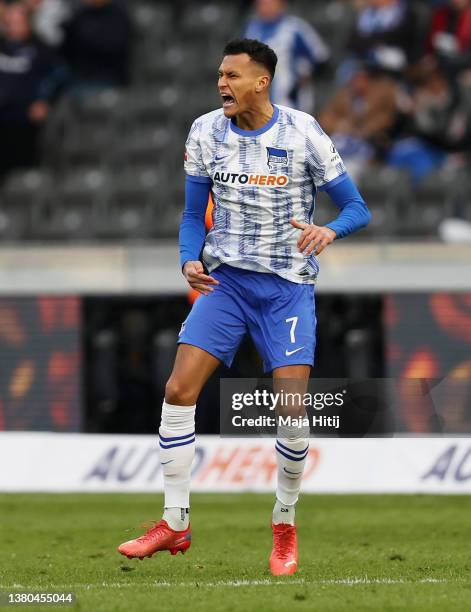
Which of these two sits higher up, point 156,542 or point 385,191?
point 385,191

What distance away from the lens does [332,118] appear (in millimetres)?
14555

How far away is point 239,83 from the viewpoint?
21.9 feet

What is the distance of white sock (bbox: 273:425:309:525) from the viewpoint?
6.86 meters

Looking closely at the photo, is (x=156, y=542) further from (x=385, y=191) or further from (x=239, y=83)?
(x=385, y=191)

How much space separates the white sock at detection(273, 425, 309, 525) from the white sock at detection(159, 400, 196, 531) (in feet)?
1.39

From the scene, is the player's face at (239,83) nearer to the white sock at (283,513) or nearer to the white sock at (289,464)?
the white sock at (289,464)

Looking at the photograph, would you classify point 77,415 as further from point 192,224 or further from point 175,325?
point 192,224

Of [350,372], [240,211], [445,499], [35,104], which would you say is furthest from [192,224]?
[35,104]

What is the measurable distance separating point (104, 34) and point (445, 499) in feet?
24.9

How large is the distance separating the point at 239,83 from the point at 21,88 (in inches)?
366

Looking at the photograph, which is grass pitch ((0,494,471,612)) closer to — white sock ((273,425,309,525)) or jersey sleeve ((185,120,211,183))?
white sock ((273,425,309,525))

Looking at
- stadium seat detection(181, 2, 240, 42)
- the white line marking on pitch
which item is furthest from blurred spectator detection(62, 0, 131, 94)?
the white line marking on pitch

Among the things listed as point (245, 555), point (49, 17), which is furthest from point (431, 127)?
point (245, 555)

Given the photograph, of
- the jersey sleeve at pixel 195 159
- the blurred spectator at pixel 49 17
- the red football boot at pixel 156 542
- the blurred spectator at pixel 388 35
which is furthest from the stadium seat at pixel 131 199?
the red football boot at pixel 156 542
